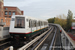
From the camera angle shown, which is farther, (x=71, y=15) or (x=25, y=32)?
(x=71, y=15)

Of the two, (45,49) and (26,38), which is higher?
(26,38)

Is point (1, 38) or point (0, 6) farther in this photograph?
point (0, 6)

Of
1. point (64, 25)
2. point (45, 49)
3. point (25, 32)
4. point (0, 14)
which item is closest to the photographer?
point (45, 49)

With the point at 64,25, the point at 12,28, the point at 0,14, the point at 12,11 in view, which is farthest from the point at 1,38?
the point at 64,25

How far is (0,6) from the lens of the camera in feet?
177

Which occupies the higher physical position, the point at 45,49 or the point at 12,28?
the point at 12,28

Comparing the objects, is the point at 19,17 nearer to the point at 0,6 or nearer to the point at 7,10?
the point at 0,6

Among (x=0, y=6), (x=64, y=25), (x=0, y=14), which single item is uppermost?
(x=0, y=6)

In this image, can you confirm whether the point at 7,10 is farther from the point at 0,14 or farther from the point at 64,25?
the point at 64,25

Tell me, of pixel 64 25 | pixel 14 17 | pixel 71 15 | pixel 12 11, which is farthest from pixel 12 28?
pixel 64 25

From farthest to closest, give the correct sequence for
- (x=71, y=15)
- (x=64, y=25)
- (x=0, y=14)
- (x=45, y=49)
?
(x=64, y=25), (x=71, y=15), (x=0, y=14), (x=45, y=49)

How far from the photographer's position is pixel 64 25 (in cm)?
8444

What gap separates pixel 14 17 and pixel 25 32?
2.02m

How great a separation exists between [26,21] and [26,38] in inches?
72.9
